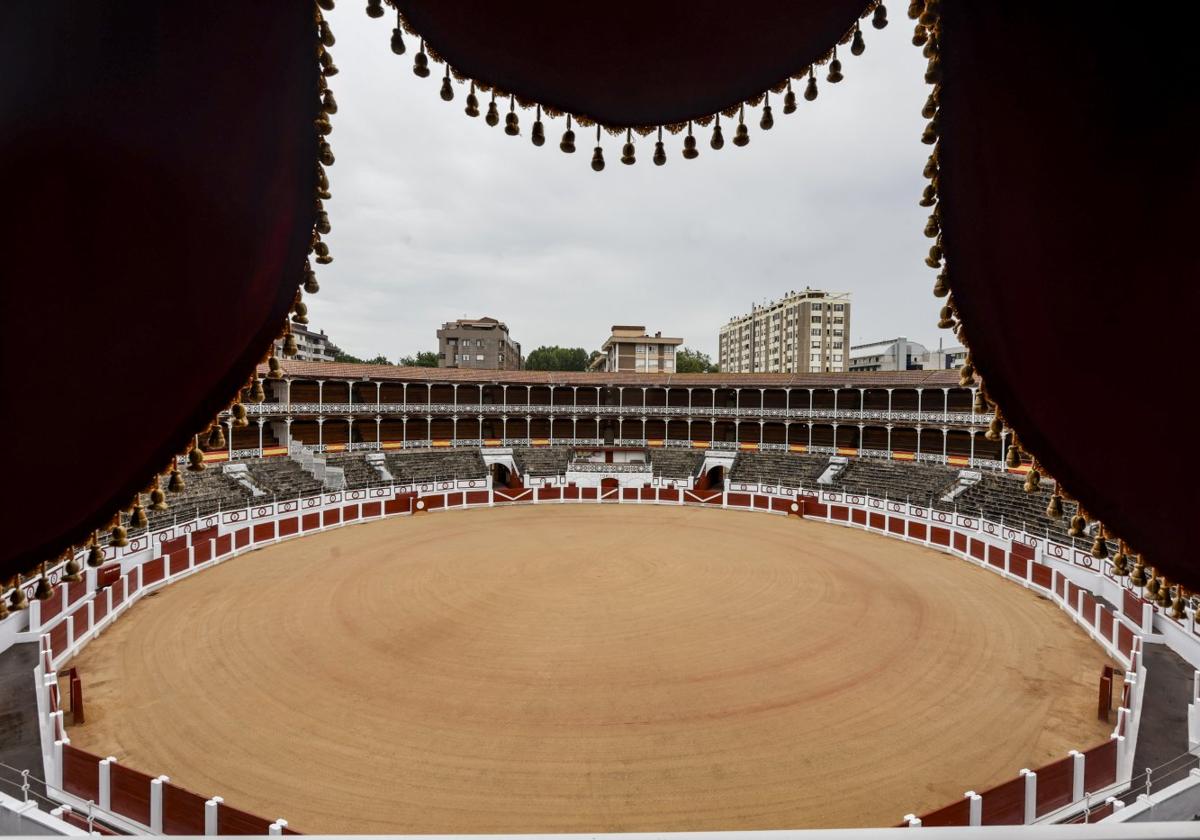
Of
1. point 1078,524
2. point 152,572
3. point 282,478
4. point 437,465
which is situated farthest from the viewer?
point 437,465

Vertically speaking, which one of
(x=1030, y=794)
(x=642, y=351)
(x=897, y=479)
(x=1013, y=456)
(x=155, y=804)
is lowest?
(x=1030, y=794)

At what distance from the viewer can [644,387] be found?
113 feet

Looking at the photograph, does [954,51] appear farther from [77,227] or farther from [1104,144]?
[77,227]

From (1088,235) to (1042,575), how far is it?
1584 centimetres

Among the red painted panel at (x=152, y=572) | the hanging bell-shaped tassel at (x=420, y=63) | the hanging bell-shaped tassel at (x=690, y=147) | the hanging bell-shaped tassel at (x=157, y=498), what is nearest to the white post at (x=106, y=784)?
the hanging bell-shaped tassel at (x=157, y=498)

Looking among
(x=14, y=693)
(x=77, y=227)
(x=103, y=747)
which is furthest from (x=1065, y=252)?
(x=14, y=693)

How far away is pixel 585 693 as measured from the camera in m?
8.07

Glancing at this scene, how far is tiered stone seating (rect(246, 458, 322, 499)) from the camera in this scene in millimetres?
20688

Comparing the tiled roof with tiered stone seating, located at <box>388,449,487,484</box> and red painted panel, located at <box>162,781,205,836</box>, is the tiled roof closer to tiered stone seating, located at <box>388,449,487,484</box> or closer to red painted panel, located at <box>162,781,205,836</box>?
tiered stone seating, located at <box>388,449,487,484</box>

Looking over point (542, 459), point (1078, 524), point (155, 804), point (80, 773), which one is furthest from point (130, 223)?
point (542, 459)

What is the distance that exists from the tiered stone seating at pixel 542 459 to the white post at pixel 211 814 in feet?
77.0

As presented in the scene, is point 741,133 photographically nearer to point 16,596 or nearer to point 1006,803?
point 16,596

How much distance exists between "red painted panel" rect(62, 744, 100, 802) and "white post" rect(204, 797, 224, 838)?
5.45 ft

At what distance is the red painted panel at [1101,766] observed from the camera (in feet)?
19.3
